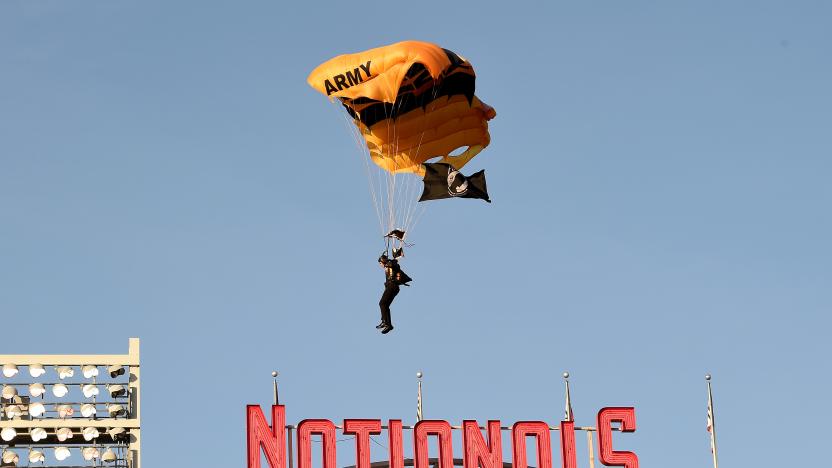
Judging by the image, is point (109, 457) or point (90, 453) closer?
point (109, 457)

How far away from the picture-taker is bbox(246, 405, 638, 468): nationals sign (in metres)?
83.9

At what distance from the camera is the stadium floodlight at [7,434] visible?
3578 inches

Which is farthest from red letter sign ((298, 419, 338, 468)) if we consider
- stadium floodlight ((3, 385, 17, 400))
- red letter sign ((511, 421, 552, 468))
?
stadium floodlight ((3, 385, 17, 400))

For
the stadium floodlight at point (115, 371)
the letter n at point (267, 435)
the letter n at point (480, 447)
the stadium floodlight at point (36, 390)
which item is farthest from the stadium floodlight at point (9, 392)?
the letter n at point (480, 447)

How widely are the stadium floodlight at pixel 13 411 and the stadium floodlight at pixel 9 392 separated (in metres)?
0.45

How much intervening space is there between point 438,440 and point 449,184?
29.5ft

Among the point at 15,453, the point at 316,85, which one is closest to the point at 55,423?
the point at 15,453

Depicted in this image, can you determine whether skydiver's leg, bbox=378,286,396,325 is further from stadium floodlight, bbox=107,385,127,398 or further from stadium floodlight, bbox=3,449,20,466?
stadium floodlight, bbox=3,449,20,466

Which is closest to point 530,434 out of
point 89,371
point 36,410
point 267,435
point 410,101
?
point 267,435

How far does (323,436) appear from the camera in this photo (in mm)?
84062

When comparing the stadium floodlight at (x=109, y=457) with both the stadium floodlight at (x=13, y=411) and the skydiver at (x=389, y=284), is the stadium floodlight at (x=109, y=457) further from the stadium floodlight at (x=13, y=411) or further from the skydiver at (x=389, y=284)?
the skydiver at (x=389, y=284)

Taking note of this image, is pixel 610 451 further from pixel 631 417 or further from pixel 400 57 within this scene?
pixel 400 57

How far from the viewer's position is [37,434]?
91188 mm

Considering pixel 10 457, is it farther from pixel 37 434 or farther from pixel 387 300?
pixel 387 300
